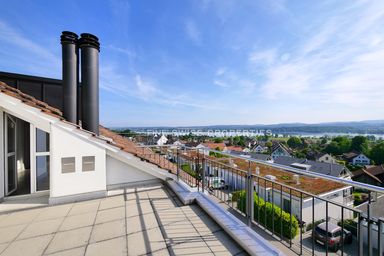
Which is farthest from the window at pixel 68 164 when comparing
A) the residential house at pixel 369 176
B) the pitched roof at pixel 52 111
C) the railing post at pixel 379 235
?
the residential house at pixel 369 176

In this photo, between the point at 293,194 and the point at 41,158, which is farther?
the point at 41,158

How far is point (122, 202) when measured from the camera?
12.4ft

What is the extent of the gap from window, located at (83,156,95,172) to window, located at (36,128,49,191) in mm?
967

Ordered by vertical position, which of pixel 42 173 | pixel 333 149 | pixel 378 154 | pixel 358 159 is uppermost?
pixel 42 173

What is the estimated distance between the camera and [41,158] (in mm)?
4133

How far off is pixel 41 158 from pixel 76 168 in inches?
37.6

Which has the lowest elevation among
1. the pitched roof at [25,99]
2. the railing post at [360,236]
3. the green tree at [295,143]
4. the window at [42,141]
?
the green tree at [295,143]

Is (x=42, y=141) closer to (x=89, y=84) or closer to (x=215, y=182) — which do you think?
(x=89, y=84)

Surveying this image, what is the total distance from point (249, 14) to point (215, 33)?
8.86ft

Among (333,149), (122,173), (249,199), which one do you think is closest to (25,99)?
(122,173)

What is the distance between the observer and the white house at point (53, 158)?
367 centimetres

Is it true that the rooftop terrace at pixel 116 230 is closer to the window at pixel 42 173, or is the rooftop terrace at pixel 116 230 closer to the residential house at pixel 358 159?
the window at pixel 42 173

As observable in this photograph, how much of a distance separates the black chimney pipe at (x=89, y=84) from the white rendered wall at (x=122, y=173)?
1.01 meters

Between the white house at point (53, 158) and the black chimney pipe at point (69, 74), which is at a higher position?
the black chimney pipe at point (69, 74)
